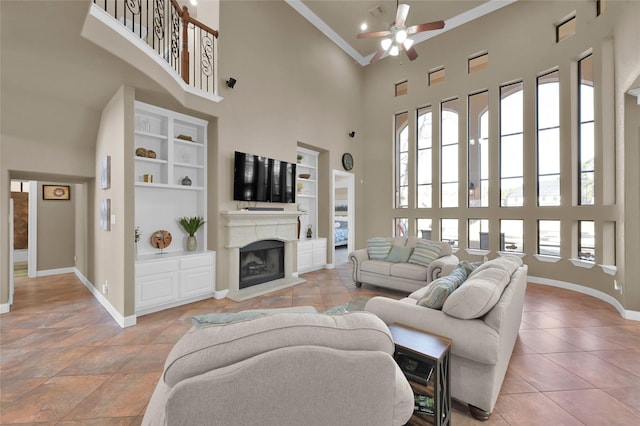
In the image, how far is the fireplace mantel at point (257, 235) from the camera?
14.2ft

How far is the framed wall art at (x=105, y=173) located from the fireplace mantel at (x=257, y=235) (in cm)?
153

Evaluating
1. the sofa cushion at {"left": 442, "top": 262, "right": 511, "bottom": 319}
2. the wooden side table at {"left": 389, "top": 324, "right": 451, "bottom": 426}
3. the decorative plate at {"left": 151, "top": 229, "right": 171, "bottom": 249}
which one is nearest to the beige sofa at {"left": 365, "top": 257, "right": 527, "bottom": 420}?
the sofa cushion at {"left": 442, "top": 262, "right": 511, "bottom": 319}

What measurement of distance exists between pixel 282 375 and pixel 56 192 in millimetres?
7376

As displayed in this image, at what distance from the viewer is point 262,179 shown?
15.8 ft

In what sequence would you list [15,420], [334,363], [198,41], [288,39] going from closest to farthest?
[334,363], [15,420], [198,41], [288,39]

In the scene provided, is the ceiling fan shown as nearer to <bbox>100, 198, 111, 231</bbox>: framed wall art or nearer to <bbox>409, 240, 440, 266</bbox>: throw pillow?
<bbox>409, 240, 440, 266</bbox>: throw pillow

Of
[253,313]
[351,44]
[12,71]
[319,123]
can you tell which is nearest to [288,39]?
[319,123]

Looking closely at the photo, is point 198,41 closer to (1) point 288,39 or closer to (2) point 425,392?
(1) point 288,39

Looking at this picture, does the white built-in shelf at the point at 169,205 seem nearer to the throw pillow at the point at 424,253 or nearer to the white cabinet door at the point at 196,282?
the white cabinet door at the point at 196,282

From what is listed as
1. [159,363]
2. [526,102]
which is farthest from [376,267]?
[526,102]

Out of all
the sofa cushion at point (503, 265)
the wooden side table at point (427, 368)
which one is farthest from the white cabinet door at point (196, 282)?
the sofa cushion at point (503, 265)

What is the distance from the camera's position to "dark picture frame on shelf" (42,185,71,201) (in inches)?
222

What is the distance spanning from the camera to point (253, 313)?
128 centimetres

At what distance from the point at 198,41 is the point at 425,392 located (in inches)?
226
